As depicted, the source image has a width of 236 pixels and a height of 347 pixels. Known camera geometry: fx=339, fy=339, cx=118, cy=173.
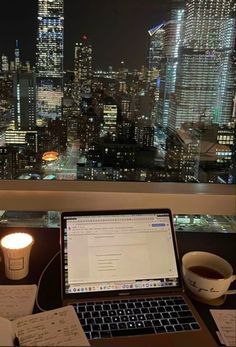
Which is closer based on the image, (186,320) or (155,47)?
(186,320)

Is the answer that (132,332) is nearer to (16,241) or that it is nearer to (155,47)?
(16,241)

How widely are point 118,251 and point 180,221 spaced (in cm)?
43

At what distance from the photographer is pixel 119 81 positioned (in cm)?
214

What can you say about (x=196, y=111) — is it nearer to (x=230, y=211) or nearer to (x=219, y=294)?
(x=230, y=211)

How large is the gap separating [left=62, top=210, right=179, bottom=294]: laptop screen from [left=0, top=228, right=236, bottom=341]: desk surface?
0.09 metres

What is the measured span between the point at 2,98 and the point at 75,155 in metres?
0.56

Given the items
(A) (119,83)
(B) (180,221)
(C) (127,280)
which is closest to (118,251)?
(C) (127,280)

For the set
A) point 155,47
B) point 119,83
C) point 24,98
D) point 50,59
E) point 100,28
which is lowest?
point 24,98

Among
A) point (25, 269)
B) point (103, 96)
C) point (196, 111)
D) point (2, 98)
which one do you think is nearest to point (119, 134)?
point (103, 96)

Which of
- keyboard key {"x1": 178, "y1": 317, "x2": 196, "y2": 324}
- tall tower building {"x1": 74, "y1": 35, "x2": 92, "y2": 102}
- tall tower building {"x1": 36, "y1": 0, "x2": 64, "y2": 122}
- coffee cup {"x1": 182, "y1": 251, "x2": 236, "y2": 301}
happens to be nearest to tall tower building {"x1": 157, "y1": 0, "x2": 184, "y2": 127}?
tall tower building {"x1": 74, "y1": 35, "x2": 92, "y2": 102}

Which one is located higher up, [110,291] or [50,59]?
[50,59]

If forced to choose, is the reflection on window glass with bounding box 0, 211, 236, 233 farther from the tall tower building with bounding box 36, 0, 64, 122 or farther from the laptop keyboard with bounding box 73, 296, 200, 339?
the tall tower building with bounding box 36, 0, 64, 122

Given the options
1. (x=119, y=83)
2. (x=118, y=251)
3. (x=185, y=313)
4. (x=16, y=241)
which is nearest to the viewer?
(x=185, y=313)

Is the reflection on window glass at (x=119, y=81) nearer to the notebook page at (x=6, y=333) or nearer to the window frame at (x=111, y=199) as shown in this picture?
the window frame at (x=111, y=199)
